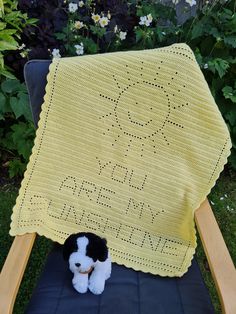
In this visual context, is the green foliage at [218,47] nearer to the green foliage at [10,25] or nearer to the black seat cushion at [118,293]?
the green foliage at [10,25]

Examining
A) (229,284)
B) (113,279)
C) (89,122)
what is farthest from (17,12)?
(229,284)

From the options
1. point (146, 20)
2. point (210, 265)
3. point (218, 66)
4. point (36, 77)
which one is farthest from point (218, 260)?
point (146, 20)

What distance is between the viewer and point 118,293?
57.6 inches

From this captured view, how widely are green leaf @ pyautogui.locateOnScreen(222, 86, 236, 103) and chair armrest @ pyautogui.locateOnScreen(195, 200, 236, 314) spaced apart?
121 cm

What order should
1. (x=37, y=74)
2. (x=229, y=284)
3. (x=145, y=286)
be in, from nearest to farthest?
1. (x=229, y=284)
2. (x=145, y=286)
3. (x=37, y=74)

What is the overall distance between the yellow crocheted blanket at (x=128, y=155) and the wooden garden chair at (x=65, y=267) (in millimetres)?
49

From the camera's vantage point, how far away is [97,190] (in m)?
1.71

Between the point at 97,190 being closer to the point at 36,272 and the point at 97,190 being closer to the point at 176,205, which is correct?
the point at 176,205

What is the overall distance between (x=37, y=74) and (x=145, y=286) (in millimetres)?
846

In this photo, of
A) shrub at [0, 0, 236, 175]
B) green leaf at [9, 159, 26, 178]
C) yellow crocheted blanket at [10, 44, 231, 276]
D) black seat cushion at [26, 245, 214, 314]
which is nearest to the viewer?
black seat cushion at [26, 245, 214, 314]

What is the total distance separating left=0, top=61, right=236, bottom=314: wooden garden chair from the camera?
125 cm

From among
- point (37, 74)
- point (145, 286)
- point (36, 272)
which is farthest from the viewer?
point (36, 272)

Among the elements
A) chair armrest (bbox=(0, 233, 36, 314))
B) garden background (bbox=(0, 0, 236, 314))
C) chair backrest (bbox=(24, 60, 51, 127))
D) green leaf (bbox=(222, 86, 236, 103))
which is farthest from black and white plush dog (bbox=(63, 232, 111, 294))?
green leaf (bbox=(222, 86, 236, 103))

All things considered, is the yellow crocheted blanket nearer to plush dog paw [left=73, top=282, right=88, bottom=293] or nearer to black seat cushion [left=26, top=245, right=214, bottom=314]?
black seat cushion [left=26, top=245, right=214, bottom=314]
